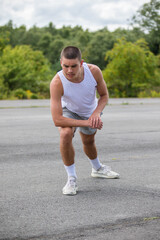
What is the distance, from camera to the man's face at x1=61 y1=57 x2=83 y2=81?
4.08 meters

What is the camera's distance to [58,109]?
4.27 meters

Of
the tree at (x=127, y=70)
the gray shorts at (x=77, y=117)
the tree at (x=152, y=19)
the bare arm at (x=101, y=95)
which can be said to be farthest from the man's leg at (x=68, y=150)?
the tree at (x=152, y=19)

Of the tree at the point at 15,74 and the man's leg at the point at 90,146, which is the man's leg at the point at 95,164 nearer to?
the man's leg at the point at 90,146

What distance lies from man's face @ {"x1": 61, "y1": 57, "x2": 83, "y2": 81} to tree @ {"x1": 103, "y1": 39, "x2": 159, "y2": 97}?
2129cm

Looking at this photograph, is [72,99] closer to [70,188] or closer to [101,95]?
[101,95]

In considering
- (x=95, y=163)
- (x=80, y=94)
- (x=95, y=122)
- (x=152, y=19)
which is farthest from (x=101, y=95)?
(x=152, y=19)

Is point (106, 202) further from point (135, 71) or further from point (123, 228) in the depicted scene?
point (135, 71)

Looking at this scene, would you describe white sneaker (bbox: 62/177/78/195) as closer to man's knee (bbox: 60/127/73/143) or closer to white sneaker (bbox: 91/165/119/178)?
man's knee (bbox: 60/127/73/143)

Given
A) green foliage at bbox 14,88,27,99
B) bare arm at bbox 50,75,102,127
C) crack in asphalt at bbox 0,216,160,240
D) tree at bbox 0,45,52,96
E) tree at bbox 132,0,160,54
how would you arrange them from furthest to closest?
tree at bbox 132,0,160,54, tree at bbox 0,45,52,96, green foliage at bbox 14,88,27,99, bare arm at bbox 50,75,102,127, crack in asphalt at bbox 0,216,160,240

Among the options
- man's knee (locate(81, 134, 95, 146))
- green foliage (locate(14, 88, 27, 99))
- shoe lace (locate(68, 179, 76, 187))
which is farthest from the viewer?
green foliage (locate(14, 88, 27, 99))

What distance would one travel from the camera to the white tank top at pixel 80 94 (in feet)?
14.0

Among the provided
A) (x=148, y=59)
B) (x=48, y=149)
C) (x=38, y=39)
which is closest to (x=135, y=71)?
(x=148, y=59)

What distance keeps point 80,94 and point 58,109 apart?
0.28 meters

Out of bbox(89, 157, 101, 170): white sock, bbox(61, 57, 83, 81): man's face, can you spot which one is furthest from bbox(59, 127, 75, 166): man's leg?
bbox(89, 157, 101, 170): white sock
